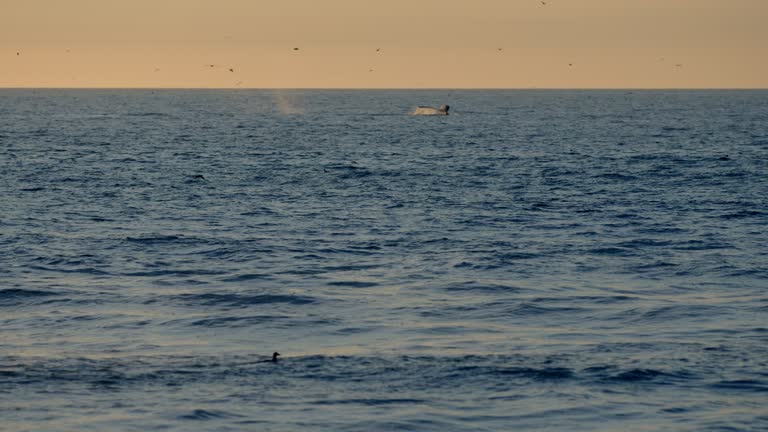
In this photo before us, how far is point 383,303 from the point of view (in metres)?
29.0

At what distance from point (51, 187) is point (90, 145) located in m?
42.0

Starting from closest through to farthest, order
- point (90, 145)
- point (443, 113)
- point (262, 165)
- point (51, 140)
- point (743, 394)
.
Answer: point (743, 394), point (262, 165), point (90, 145), point (51, 140), point (443, 113)

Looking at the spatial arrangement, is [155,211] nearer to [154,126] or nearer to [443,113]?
[154,126]

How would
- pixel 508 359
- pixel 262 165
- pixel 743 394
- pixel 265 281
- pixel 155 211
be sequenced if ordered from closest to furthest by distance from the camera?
pixel 743 394, pixel 508 359, pixel 265 281, pixel 155 211, pixel 262 165

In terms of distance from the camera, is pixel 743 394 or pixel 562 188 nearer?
pixel 743 394

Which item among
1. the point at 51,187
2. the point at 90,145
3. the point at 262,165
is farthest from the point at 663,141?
the point at 51,187

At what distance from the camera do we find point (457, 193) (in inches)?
2275

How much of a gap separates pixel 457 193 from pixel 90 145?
51.6 m

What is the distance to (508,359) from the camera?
23062 mm

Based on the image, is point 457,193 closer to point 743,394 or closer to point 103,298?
point 103,298

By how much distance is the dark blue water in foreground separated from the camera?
20.0m

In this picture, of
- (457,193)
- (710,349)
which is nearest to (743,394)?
(710,349)

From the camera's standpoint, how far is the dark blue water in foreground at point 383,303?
786 inches

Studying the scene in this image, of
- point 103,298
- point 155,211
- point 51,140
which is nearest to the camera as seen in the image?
point 103,298
